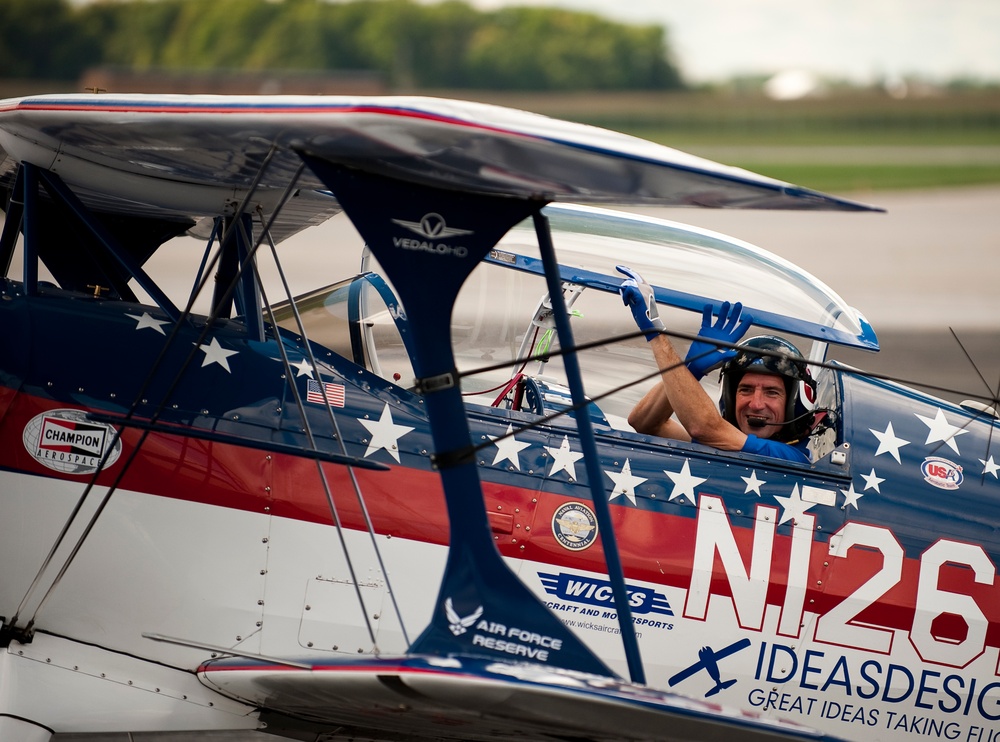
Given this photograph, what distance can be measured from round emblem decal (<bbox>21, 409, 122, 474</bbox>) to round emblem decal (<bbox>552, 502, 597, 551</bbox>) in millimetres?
1434

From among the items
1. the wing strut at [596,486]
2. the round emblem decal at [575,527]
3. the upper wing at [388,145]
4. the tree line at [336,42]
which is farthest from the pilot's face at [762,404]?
the tree line at [336,42]

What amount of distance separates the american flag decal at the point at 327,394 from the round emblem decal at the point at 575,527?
79 cm

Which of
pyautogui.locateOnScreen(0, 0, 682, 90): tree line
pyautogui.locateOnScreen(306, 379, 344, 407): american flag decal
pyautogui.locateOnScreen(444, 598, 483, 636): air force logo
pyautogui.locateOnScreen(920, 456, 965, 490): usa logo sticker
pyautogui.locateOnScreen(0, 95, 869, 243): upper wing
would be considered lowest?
pyautogui.locateOnScreen(444, 598, 483, 636): air force logo

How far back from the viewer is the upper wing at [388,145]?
2.32 m

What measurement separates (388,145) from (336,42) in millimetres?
78329

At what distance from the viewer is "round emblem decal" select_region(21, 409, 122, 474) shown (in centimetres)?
326

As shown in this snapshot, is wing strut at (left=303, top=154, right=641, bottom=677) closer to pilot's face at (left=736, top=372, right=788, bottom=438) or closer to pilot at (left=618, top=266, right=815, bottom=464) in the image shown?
pilot at (left=618, top=266, right=815, bottom=464)

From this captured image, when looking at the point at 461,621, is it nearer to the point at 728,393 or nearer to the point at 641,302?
the point at 641,302

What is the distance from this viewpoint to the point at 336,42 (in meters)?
76.2

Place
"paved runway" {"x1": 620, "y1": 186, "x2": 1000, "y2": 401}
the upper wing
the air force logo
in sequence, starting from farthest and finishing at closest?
"paved runway" {"x1": 620, "y1": 186, "x2": 1000, "y2": 401}, the air force logo, the upper wing

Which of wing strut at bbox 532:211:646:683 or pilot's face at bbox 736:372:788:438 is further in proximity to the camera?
pilot's face at bbox 736:372:788:438

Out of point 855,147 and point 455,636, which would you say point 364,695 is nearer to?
point 455,636

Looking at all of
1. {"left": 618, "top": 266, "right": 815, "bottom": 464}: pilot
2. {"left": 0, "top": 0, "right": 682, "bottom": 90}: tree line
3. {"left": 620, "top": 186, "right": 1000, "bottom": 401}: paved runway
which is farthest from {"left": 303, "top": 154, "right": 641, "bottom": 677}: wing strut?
{"left": 0, "top": 0, "right": 682, "bottom": 90}: tree line

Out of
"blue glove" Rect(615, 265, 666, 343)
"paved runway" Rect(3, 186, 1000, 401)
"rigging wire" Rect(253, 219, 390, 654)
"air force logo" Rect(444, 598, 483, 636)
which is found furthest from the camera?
"paved runway" Rect(3, 186, 1000, 401)
